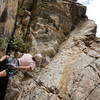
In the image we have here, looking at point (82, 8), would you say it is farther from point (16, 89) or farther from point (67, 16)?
point (16, 89)

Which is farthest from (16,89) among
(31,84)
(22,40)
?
(22,40)

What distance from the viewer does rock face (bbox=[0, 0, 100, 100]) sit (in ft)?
59.1

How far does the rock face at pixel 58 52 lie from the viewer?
1802cm

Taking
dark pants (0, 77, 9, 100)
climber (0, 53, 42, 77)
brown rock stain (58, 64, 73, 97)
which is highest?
climber (0, 53, 42, 77)

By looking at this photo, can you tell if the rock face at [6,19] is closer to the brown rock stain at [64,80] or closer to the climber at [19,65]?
the climber at [19,65]

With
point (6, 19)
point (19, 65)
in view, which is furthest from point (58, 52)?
point (19, 65)

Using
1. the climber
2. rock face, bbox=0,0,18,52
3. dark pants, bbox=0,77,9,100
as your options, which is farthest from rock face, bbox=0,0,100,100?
the climber

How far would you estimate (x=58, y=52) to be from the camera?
→ 21500 millimetres

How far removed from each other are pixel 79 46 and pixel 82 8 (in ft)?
14.4

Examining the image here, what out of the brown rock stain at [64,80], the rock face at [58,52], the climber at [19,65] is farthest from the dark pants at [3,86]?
the brown rock stain at [64,80]

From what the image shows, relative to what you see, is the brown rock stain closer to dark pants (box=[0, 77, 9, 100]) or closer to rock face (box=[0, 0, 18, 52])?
dark pants (box=[0, 77, 9, 100])

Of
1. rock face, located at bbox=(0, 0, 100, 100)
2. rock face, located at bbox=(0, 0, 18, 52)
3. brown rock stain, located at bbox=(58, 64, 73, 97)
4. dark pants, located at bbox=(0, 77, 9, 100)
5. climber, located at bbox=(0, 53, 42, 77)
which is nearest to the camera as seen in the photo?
climber, located at bbox=(0, 53, 42, 77)

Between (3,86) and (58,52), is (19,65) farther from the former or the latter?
(58,52)

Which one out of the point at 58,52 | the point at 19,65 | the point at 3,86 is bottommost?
the point at 3,86
